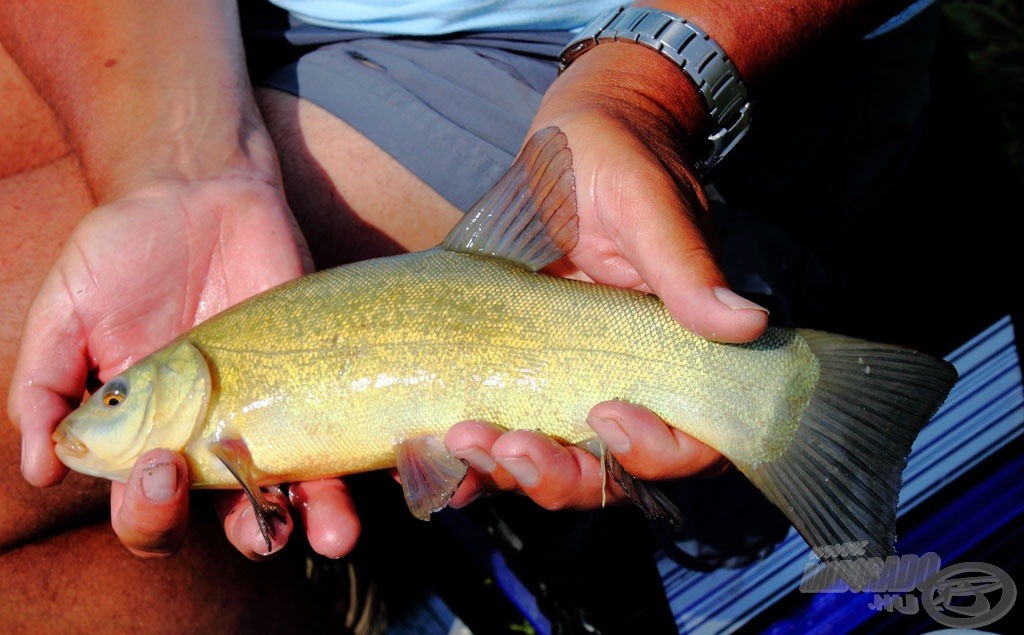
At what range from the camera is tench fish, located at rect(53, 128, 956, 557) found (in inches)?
75.0

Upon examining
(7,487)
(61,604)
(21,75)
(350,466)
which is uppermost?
(21,75)

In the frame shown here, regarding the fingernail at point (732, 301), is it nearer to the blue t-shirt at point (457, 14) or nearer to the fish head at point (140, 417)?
the fish head at point (140, 417)

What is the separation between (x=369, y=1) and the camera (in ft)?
9.41

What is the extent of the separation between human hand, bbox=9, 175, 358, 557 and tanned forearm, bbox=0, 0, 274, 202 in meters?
0.14

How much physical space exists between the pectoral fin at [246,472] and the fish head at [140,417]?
79 millimetres

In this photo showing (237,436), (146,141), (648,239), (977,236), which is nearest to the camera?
(648,239)

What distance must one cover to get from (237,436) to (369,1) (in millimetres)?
1532

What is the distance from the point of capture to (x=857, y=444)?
1.90m

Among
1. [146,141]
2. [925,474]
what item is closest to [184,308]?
[146,141]

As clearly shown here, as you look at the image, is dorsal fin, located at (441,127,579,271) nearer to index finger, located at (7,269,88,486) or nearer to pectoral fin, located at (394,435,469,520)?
pectoral fin, located at (394,435,469,520)

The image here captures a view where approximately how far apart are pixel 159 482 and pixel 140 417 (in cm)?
19

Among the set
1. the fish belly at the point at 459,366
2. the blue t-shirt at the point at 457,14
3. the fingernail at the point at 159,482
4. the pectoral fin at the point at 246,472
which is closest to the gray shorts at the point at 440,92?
the blue t-shirt at the point at 457,14

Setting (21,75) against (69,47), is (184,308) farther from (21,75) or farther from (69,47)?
(21,75)

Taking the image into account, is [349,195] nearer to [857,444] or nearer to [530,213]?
[530,213]
